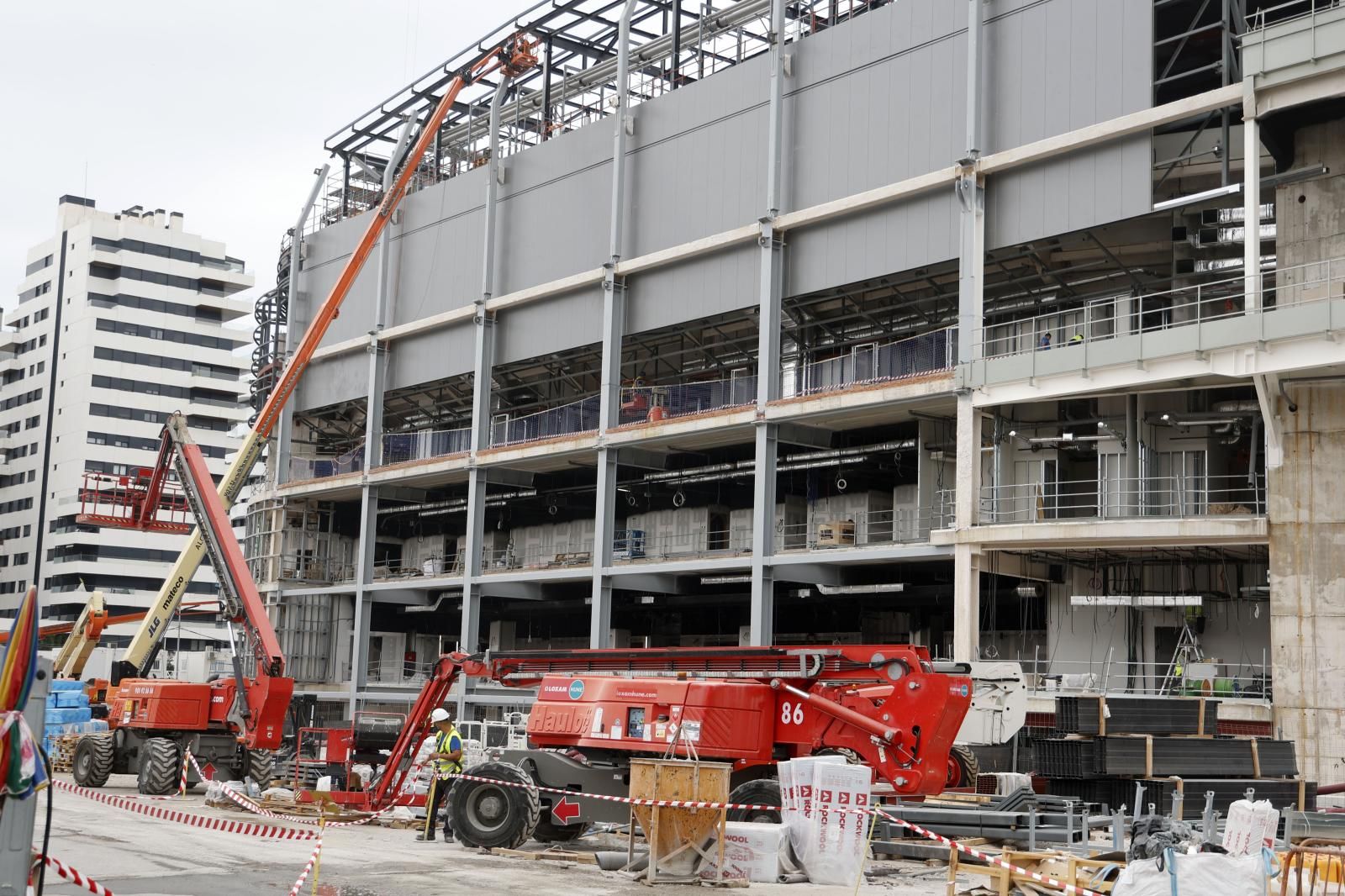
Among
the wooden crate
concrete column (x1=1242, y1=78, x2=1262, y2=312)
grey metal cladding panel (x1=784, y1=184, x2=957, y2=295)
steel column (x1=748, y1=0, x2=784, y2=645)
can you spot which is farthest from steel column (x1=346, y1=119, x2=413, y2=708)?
the wooden crate

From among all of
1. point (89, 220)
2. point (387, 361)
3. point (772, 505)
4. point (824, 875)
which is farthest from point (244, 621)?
point (89, 220)

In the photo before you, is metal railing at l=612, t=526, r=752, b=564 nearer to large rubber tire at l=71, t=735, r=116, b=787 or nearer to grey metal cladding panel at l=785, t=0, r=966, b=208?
grey metal cladding panel at l=785, t=0, r=966, b=208

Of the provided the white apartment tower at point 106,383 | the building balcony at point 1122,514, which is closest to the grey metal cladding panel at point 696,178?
the building balcony at point 1122,514

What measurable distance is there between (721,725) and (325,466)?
41642 mm

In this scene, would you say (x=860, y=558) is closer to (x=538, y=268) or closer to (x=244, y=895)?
(x=538, y=268)

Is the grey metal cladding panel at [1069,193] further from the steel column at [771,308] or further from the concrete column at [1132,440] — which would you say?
the steel column at [771,308]

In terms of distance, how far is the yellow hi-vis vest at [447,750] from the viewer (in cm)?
2012

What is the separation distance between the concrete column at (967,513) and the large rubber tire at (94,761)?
61.0ft

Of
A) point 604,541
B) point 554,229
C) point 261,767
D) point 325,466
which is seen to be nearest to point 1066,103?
point 604,541

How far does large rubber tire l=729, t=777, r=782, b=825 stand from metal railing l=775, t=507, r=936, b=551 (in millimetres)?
18786

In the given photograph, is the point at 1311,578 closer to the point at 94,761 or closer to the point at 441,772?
the point at 441,772

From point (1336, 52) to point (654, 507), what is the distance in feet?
94.4

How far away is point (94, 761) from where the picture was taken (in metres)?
28.6

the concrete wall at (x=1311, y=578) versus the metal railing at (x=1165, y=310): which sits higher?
the metal railing at (x=1165, y=310)
